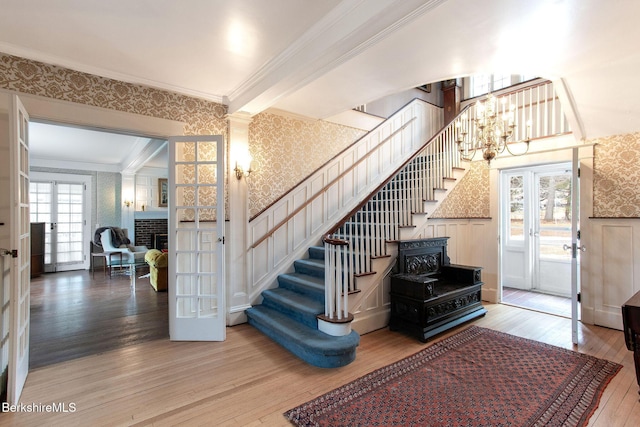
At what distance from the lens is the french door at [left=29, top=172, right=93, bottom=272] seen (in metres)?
7.28

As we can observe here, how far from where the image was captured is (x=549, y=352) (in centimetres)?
299

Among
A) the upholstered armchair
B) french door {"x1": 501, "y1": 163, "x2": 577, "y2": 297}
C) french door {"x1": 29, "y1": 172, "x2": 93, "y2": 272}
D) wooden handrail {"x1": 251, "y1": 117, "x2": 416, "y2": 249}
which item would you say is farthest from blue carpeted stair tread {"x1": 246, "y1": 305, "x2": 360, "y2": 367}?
french door {"x1": 29, "y1": 172, "x2": 93, "y2": 272}

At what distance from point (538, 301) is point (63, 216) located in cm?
1030

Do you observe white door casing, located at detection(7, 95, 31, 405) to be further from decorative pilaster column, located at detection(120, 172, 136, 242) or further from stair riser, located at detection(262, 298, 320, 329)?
decorative pilaster column, located at detection(120, 172, 136, 242)

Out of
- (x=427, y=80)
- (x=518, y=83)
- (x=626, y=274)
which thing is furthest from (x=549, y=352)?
(x=518, y=83)

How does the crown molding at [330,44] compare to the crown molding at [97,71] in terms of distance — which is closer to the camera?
the crown molding at [330,44]

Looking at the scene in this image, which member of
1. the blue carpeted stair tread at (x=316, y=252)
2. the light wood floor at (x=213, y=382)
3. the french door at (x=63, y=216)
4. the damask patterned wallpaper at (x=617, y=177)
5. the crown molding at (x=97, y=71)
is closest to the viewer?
the light wood floor at (x=213, y=382)

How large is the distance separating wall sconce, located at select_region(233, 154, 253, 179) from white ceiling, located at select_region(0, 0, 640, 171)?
2.14 ft

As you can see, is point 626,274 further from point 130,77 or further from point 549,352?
point 130,77

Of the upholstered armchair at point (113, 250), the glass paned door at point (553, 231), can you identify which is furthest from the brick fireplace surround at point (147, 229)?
the glass paned door at point (553, 231)

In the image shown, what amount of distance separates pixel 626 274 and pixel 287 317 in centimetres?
409

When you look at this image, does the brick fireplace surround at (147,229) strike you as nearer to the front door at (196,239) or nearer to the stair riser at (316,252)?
the front door at (196,239)

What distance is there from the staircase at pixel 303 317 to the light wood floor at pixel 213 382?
0.34 feet

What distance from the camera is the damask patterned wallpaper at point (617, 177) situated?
11.8ft
